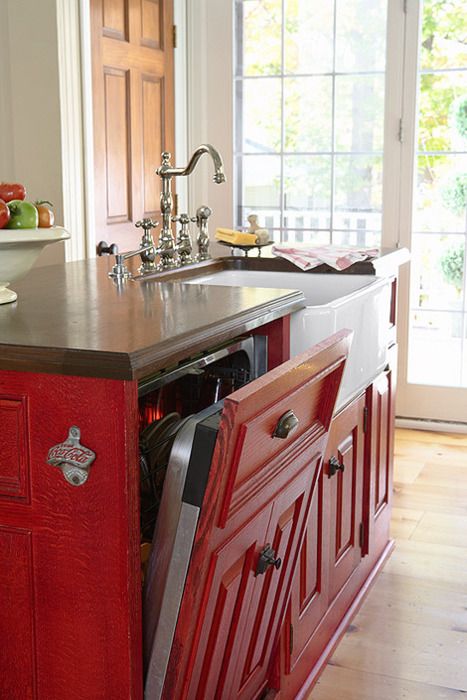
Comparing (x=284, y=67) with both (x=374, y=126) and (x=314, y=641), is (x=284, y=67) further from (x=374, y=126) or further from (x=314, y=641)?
(x=314, y=641)

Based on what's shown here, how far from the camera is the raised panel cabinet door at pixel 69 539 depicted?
48.9 inches

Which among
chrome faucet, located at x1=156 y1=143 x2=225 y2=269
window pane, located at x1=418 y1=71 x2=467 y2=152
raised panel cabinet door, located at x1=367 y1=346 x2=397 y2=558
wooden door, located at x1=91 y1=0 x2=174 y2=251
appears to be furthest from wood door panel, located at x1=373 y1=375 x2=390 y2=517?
window pane, located at x1=418 y1=71 x2=467 y2=152

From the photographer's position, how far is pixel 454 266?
4.28 m

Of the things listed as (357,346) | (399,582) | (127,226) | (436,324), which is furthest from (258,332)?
(436,324)

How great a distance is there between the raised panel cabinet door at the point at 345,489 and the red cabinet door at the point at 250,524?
435 mm

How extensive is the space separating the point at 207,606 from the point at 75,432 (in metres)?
0.35

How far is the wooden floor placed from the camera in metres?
2.21

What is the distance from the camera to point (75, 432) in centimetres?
125

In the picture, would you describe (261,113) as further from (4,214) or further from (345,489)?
(4,214)

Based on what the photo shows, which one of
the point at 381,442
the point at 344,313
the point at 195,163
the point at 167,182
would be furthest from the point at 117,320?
the point at 381,442

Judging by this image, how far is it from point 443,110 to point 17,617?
3468mm

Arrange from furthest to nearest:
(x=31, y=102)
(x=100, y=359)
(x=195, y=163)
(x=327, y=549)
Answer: (x=31, y=102), (x=195, y=163), (x=327, y=549), (x=100, y=359)

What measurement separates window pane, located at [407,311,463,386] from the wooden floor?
718 millimetres

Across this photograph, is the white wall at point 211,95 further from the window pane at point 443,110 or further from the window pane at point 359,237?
the window pane at point 443,110
